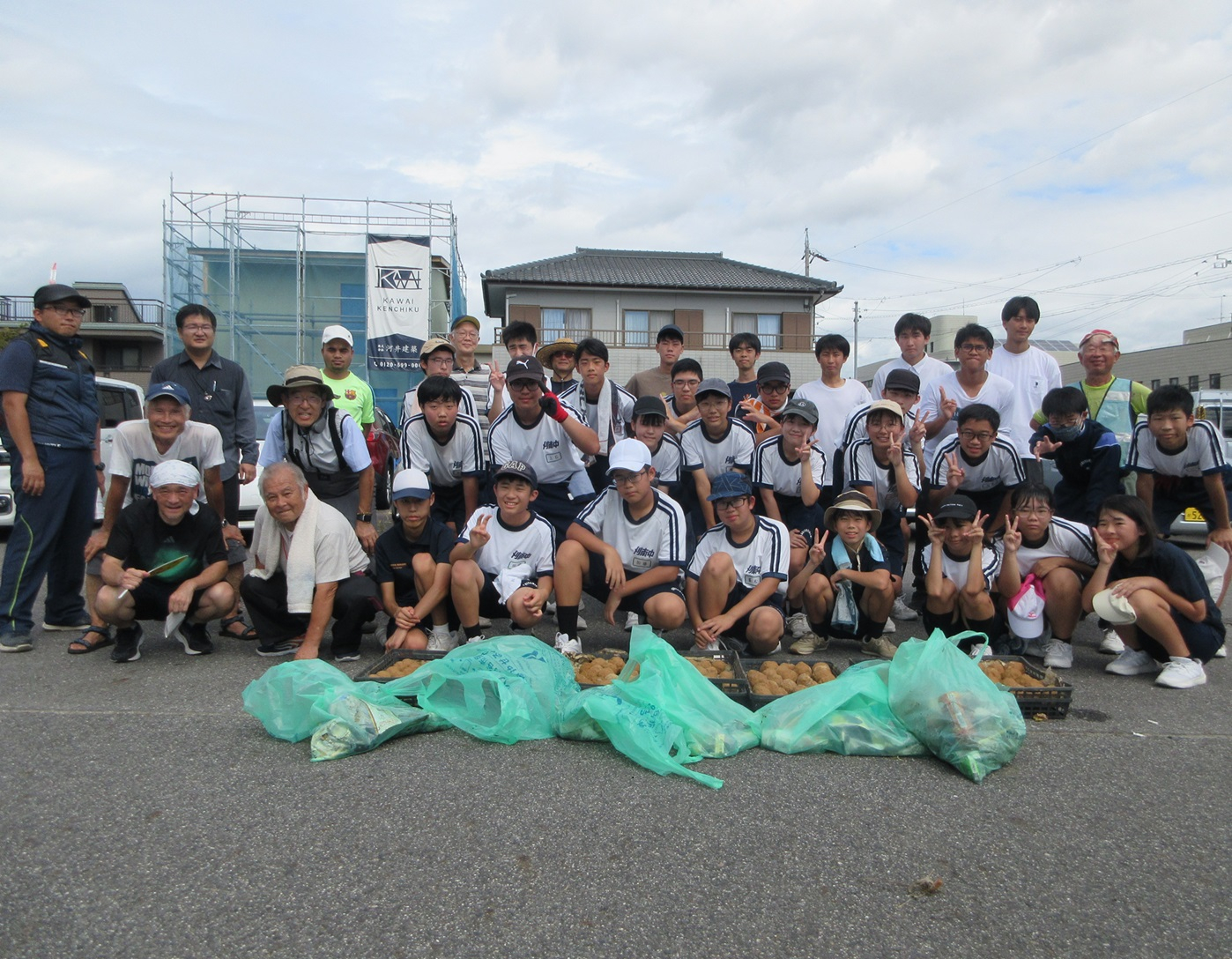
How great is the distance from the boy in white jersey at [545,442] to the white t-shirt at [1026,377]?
3120 mm

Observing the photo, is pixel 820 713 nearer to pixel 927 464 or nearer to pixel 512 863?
pixel 512 863

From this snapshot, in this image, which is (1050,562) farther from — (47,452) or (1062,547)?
(47,452)

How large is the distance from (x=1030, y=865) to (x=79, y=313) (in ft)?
18.6

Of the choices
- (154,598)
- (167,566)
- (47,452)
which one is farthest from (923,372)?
(47,452)

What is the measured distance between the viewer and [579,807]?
2.74 m

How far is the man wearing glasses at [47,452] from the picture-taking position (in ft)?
14.9

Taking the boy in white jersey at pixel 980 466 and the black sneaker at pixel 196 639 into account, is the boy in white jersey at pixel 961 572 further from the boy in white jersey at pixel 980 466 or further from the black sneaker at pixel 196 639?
the black sneaker at pixel 196 639

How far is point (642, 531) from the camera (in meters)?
4.74

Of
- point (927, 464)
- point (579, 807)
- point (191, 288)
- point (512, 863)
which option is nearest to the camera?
point (512, 863)

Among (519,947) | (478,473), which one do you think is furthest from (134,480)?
(519,947)

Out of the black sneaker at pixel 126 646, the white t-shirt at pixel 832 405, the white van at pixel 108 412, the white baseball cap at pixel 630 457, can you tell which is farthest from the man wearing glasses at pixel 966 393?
the white van at pixel 108 412

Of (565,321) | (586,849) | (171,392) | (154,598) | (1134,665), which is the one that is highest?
(565,321)

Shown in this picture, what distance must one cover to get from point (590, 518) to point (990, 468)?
2.65m

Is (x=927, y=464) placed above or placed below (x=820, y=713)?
above
